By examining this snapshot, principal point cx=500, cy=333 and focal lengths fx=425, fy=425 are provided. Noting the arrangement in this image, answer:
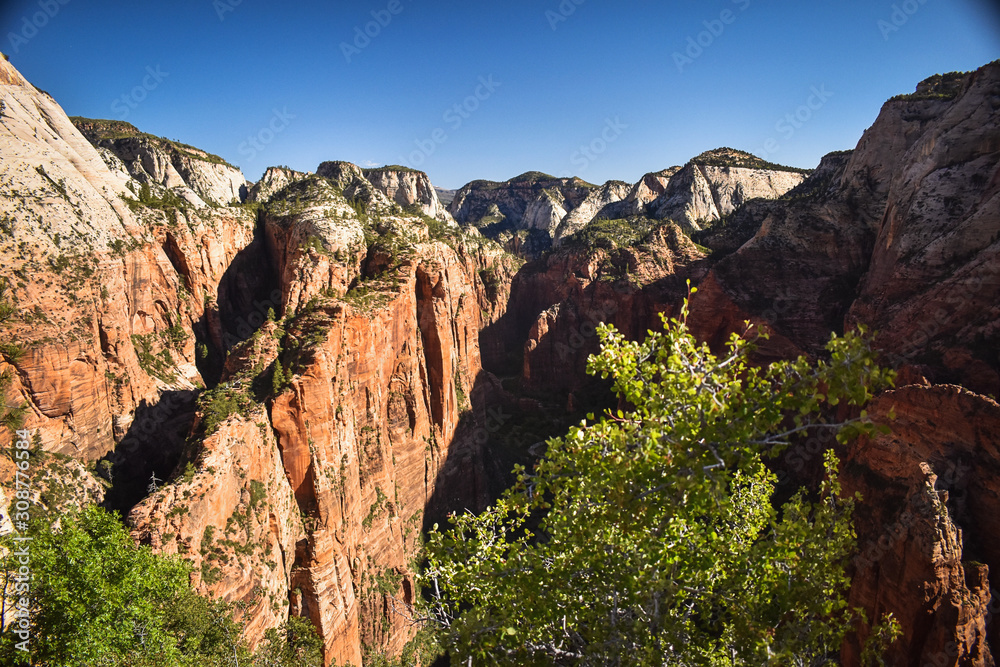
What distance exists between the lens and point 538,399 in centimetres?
6431

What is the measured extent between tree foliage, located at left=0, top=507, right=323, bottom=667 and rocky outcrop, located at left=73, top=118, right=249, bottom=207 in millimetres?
49608

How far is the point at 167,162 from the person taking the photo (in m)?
62.8

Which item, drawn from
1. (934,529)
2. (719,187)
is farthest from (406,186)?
(934,529)

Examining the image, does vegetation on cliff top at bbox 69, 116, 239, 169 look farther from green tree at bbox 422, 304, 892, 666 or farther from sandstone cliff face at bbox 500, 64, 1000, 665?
green tree at bbox 422, 304, 892, 666

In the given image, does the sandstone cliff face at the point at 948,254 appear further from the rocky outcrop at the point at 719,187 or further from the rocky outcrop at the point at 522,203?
the rocky outcrop at the point at 522,203

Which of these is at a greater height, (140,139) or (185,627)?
(140,139)

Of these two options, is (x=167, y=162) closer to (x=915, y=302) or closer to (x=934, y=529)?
(x=915, y=302)

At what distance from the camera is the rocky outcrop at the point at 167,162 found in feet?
194

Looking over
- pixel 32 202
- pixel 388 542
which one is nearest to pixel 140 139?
pixel 32 202

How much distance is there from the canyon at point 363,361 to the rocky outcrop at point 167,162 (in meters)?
6.94

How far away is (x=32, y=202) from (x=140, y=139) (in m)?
48.6

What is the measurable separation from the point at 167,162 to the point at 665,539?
81364mm

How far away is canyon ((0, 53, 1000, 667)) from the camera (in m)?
15.8

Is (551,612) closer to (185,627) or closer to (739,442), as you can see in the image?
(739,442)
